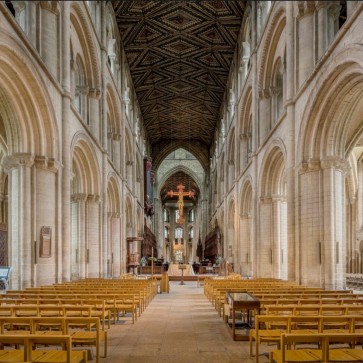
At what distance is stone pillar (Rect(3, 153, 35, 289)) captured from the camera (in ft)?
45.3

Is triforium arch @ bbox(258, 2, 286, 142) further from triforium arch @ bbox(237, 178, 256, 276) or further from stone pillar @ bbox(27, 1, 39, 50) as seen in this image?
stone pillar @ bbox(27, 1, 39, 50)

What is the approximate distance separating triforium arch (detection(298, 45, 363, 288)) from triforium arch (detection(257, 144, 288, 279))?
5.73 metres

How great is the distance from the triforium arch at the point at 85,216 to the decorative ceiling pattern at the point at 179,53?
941 centimetres

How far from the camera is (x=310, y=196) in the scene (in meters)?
15.4

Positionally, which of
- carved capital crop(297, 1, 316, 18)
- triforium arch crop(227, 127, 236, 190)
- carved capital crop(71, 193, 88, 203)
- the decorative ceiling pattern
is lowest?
carved capital crop(71, 193, 88, 203)

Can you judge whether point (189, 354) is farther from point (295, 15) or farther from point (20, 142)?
point (295, 15)

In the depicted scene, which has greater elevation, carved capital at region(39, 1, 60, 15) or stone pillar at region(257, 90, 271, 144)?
carved capital at region(39, 1, 60, 15)

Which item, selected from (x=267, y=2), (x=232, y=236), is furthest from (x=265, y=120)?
(x=232, y=236)

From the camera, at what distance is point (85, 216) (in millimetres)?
21312

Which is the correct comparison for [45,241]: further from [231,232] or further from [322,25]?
[231,232]

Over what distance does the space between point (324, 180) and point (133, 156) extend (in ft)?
69.3

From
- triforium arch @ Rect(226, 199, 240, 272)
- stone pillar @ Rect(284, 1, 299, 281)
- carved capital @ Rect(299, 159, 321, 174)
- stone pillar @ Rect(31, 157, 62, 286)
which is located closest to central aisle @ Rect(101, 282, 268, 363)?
stone pillar @ Rect(31, 157, 62, 286)

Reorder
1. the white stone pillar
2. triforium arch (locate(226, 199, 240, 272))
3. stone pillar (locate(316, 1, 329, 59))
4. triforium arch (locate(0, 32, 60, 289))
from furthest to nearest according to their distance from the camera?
1. triforium arch (locate(226, 199, 240, 272))
2. the white stone pillar
3. stone pillar (locate(316, 1, 329, 59))
4. triforium arch (locate(0, 32, 60, 289))

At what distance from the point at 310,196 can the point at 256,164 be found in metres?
8.01
